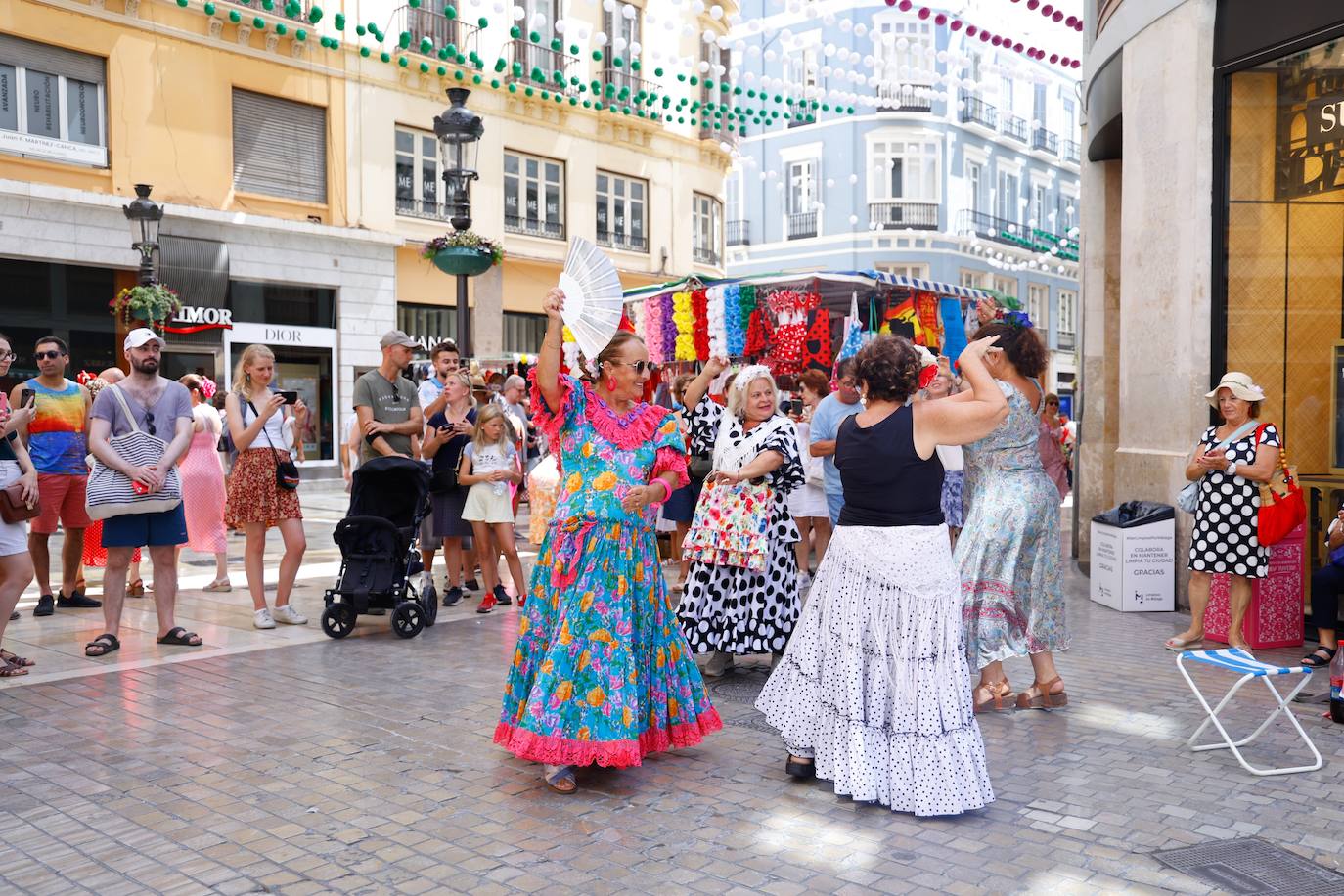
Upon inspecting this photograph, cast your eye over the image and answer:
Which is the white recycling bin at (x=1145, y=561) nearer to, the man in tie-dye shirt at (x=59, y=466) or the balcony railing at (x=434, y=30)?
the man in tie-dye shirt at (x=59, y=466)

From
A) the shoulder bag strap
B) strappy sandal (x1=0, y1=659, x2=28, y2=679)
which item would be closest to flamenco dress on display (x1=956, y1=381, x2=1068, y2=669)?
the shoulder bag strap

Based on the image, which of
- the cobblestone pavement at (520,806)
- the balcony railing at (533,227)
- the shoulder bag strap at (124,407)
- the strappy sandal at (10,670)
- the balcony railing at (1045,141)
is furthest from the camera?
the balcony railing at (1045,141)

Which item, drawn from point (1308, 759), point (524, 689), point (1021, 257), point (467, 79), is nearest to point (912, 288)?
point (1308, 759)

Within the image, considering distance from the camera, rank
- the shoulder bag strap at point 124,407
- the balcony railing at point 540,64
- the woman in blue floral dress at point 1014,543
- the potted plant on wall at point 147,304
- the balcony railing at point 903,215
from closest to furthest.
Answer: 1. the woman in blue floral dress at point 1014,543
2. the shoulder bag strap at point 124,407
3. the potted plant on wall at point 147,304
4. the balcony railing at point 540,64
5. the balcony railing at point 903,215

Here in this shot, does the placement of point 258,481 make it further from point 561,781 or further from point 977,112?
point 977,112

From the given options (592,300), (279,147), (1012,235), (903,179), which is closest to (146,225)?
(279,147)

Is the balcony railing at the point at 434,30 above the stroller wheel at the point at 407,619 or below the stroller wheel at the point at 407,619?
above

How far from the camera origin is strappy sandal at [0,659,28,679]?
21.2 feet

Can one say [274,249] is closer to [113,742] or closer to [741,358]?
[741,358]

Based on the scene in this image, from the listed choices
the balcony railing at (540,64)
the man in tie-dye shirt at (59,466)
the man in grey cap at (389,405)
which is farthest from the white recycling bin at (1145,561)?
the balcony railing at (540,64)

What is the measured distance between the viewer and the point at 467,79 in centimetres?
2467

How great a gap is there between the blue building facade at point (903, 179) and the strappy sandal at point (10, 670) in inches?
1310

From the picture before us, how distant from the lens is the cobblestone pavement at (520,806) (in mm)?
3756

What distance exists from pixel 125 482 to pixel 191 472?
109 inches
